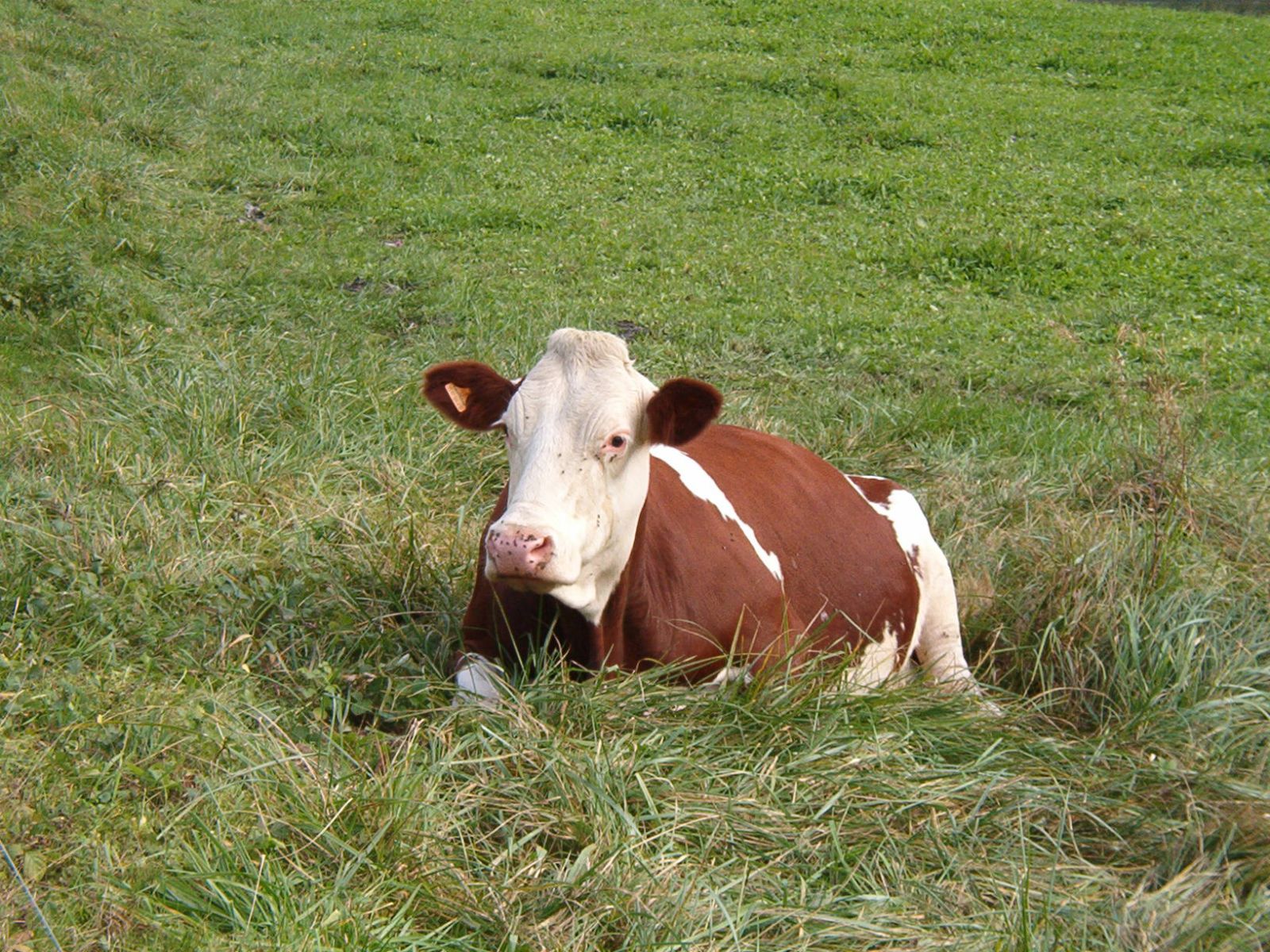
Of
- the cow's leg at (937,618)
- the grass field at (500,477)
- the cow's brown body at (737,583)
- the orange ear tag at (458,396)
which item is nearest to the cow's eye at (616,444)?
the cow's brown body at (737,583)

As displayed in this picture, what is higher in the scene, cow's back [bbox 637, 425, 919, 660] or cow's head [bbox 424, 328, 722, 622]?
cow's head [bbox 424, 328, 722, 622]

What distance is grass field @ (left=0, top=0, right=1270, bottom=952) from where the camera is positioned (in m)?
3.51

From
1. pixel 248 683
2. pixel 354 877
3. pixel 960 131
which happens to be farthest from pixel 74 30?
pixel 354 877

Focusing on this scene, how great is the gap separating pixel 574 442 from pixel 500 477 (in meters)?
2.33

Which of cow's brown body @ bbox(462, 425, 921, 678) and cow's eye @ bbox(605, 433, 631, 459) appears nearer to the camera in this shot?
cow's eye @ bbox(605, 433, 631, 459)

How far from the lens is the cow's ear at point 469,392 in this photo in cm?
445

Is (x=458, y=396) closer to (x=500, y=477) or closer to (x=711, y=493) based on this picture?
(x=711, y=493)

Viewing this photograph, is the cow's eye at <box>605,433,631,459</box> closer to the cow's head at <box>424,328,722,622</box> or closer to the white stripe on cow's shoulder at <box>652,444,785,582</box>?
the cow's head at <box>424,328,722,622</box>

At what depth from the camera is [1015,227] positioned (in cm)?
1160

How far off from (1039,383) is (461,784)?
19.9 feet

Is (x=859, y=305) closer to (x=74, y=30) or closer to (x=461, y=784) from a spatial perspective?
(x=461, y=784)

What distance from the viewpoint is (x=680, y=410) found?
14.4 ft

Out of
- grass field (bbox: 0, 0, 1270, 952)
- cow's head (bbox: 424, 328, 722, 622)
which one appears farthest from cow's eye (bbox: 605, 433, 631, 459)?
grass field (bbox: 0, 0, 1270, 952)

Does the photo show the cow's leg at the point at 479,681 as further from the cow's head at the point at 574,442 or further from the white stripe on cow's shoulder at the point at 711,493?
the white stripe on cow's shoulder at the point at 711,493
